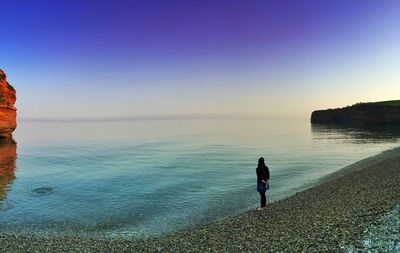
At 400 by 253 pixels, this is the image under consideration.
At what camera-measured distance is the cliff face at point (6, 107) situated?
83.9m

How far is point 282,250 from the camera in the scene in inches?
471

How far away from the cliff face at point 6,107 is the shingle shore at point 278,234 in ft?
258

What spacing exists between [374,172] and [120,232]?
24294mm

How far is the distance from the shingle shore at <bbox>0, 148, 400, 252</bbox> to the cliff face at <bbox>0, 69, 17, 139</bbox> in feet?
258

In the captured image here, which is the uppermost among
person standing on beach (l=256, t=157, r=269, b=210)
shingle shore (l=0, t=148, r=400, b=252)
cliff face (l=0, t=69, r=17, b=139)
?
cliff face (l=0, t=69, r=17, b=139)

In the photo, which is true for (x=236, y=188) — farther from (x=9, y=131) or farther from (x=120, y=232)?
(x=9, y=131)

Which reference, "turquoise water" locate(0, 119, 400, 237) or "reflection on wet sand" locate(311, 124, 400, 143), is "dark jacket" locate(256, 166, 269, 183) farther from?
"reflection on wet sand" locate(311, 124, 400, 143)

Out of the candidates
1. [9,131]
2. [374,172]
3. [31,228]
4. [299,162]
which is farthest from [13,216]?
[9,131]

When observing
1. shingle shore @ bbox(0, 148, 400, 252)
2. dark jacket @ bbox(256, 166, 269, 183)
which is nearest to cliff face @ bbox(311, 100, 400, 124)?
shingle shore @ bbox(0, 148, 400, 252)

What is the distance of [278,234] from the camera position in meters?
14.4

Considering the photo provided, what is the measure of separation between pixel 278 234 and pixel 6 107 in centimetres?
9125

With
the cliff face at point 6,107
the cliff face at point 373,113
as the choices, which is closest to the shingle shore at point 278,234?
the cliff face at point 6,107

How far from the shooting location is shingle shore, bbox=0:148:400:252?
1237 centimetres

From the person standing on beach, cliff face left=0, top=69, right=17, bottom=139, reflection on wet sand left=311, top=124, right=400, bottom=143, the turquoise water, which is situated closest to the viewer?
the person standing on beach
